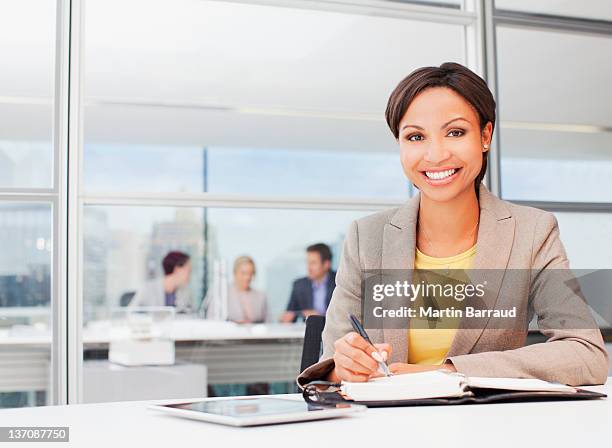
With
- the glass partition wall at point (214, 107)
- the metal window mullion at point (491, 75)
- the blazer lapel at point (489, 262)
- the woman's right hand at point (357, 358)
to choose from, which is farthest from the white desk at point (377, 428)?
the metal window mullion at point (491, 75)

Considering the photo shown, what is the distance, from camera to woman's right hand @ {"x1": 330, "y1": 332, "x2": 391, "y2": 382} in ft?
4.50

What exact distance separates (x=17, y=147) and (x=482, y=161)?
215cm

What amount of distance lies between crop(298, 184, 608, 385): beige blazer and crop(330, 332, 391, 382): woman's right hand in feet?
0.49

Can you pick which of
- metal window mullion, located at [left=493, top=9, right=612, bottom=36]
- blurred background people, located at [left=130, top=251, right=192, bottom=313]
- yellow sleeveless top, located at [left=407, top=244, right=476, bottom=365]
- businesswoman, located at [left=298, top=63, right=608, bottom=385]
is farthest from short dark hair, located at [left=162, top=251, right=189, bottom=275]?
yellow sleeveless top, located at [left=407, top=244, right=476, bottom=365]

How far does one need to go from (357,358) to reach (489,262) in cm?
58

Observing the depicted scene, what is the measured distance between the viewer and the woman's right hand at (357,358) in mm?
1373

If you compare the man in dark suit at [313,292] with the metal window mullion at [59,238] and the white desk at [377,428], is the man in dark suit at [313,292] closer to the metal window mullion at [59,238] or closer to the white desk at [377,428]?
the metal window mullion at [59,238]

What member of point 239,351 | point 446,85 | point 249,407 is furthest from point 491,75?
point 249,407

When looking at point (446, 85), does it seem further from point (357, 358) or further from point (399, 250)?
point (357, 358)

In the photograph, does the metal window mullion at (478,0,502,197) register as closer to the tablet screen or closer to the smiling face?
the smiling face

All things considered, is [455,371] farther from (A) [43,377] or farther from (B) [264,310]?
(B) [264,310]

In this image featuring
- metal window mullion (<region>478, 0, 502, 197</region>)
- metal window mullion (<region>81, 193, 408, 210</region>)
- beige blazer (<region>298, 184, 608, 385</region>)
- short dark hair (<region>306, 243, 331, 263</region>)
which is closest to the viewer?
beige blazer (<region>298, 184, 608, 385</region>)

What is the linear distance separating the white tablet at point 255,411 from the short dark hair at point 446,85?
3.09 feet

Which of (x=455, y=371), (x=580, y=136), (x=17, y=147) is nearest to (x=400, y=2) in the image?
(x=580, y=136)
